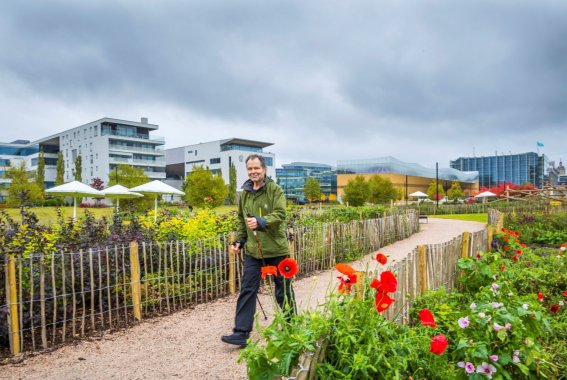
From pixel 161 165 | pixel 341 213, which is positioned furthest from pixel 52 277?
pixel 161 165

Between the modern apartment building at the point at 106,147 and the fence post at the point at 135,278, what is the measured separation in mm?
63534

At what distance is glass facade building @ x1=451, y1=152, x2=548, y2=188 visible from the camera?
172625 mm

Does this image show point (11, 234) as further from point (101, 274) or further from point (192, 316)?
point (192, 316)

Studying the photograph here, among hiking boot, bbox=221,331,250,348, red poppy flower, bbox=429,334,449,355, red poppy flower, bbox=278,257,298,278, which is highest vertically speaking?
red poppy flower, bbox=278,257,298,278

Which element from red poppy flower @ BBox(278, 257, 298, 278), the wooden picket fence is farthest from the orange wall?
red poppy flower @ BBox(278, 257, 298, 278)

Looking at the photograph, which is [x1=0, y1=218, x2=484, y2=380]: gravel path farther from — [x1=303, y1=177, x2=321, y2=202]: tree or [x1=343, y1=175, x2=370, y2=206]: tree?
[x1=303, y1=177, x2=321, y2=202]: tree

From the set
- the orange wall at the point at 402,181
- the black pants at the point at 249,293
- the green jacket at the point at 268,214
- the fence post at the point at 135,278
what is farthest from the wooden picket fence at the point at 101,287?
the orange wall at the point at 402,181

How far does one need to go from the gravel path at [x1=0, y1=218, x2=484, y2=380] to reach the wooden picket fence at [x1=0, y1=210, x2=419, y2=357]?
27cm

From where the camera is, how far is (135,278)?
16.1ft

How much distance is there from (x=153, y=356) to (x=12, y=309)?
1427 mm

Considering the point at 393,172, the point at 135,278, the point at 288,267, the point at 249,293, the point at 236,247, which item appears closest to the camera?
the point at 288,267

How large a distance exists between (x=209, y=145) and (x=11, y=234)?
260 feet

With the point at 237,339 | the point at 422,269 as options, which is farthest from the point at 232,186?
the point at 237,339

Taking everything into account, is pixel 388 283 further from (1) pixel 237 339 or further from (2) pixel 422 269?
(2) pixel 422 269
